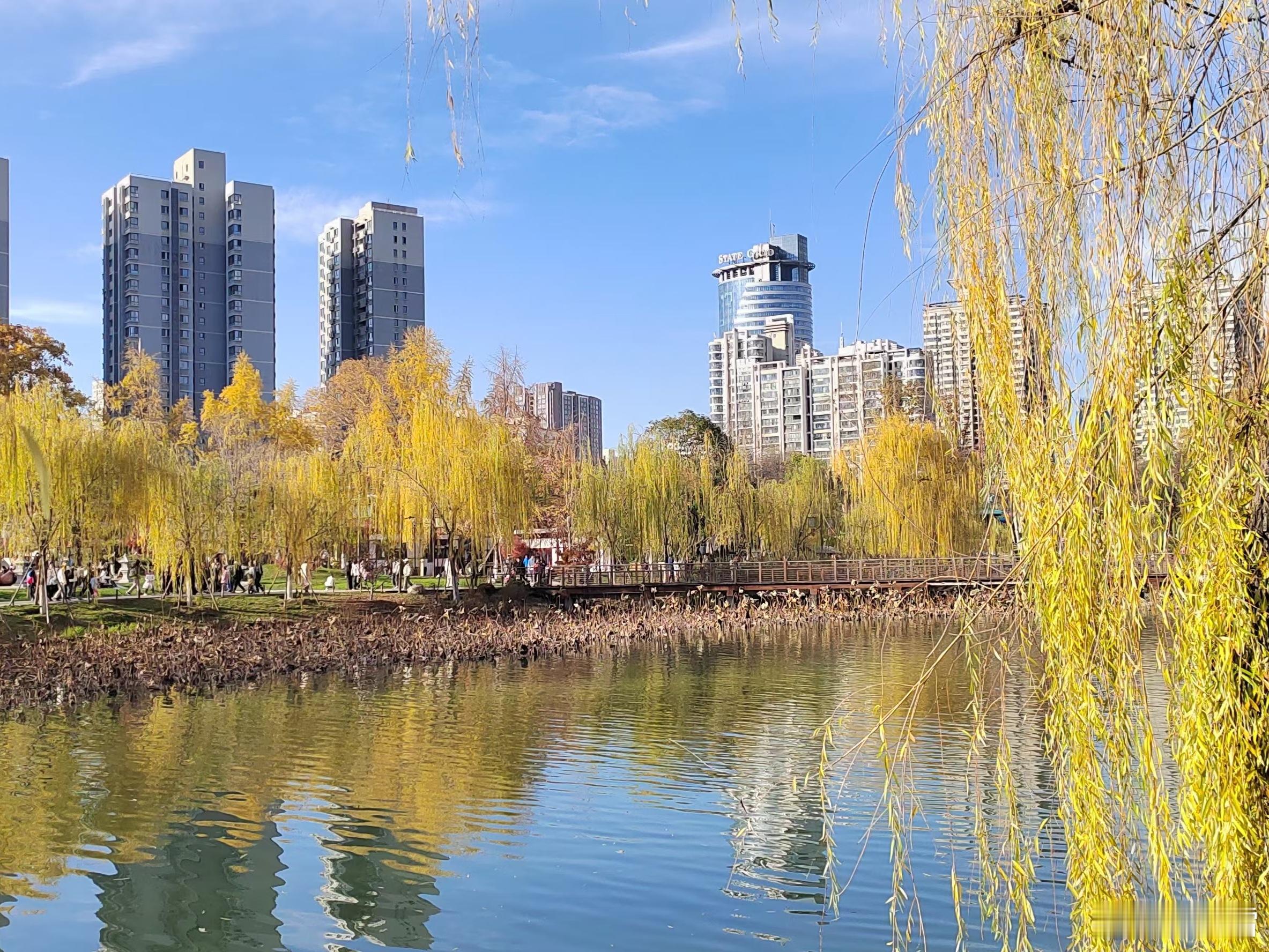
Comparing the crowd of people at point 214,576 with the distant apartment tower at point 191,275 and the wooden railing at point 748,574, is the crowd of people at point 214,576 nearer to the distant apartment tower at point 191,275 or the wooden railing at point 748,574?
the wooden railing at point 748,574

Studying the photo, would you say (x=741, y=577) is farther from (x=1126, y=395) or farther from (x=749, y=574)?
(x=1126, y=395)

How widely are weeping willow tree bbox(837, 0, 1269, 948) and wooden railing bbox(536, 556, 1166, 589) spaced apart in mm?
24306

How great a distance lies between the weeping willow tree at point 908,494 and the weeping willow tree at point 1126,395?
2305 cm

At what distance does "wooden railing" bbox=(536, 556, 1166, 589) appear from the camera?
92.6 feet

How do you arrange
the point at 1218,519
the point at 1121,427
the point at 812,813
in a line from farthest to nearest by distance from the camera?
1. the point at 812,813
2. the point at 1121,427
3. the point at 1218,519

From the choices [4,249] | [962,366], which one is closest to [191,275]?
[4,249]

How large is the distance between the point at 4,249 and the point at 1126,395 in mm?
64580

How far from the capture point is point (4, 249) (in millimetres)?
58219

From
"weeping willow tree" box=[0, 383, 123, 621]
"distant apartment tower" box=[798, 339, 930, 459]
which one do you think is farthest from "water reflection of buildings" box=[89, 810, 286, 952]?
"weeping willow tree" box=[0, 383, 123, 621]

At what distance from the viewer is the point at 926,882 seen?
712 centimetres

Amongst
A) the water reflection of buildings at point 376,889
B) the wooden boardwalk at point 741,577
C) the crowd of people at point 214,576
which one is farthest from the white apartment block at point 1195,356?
the wooden boardwalk at point 741,577

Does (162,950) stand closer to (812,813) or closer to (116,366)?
(812,813)

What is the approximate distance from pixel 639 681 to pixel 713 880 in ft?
29.4

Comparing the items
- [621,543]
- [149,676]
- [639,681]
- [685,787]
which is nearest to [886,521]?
[621,543]
